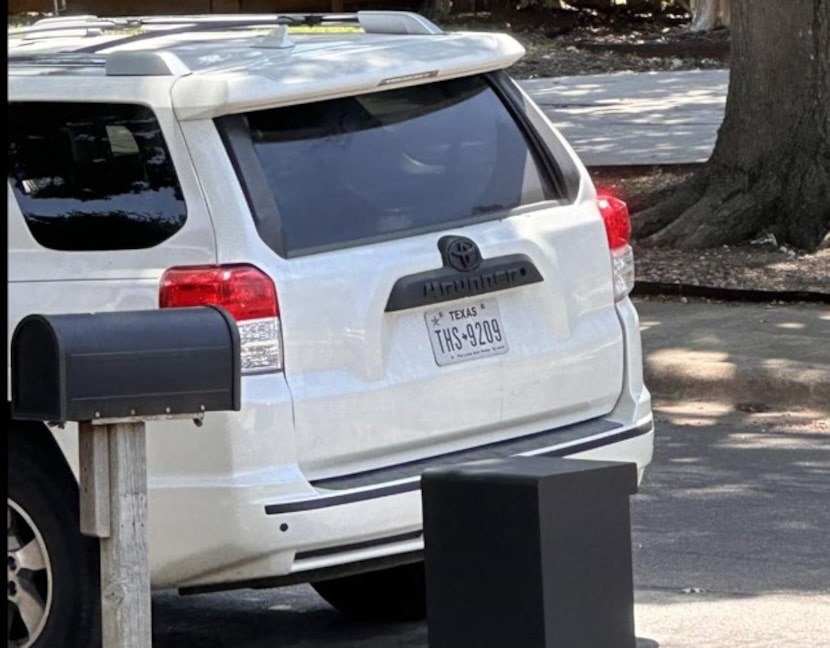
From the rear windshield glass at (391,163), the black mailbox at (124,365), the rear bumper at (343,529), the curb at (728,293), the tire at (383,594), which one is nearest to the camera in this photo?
the black mailbox at (124,365)

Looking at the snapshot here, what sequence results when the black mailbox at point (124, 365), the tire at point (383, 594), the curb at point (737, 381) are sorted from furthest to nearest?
the curb at point (737, 381) → the tire at point (383, 594) → the black mailbox at point (124, 365)

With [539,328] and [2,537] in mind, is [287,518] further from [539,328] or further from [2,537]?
[2,537]

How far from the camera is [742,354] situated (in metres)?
10.0

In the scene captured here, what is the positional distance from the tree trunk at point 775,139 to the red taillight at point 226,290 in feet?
25.6

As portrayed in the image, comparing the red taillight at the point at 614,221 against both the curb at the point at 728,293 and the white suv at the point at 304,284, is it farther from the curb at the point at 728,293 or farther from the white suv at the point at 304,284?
the curb at the point at 728,293

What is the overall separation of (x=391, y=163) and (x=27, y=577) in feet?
4.97

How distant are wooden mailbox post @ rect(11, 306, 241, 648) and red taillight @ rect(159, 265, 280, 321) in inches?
47.0

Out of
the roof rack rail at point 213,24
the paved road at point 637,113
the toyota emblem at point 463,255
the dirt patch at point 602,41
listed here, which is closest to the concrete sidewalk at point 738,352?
the paved road at point 637,113

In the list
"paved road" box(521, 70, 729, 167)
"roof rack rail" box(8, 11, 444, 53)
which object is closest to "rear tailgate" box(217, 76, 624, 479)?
"roof rack rail" box(8, 11, 444, 53)

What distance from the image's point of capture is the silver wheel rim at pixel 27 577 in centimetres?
509

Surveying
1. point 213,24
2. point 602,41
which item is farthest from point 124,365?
point 602,41

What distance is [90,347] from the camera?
12.0 ft

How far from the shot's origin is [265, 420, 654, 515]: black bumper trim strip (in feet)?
16.5

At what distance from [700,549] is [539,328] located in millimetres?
1685
